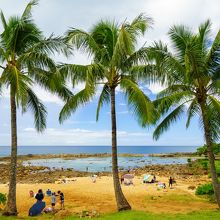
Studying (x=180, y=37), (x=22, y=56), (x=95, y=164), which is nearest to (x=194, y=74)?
(x=180, y=37)

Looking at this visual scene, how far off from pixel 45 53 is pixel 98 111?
4.26 m

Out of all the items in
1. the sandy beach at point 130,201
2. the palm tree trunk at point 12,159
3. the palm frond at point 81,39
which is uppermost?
the palm frond at point 81,39

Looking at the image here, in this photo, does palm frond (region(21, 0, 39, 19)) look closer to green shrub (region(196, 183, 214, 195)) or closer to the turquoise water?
green shrub (region(196, 183, 214, 195))

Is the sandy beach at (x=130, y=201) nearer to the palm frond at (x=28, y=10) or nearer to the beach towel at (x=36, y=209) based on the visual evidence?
the beach towel at (x=36, y=209)

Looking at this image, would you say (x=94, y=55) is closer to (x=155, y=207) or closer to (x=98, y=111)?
(x=98, y=111)

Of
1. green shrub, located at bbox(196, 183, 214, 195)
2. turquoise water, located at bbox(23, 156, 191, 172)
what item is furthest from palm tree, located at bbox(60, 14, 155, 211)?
turquoise water, located at bbox(23, 156, 191, 172)

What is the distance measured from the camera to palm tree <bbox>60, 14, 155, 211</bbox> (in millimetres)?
15594

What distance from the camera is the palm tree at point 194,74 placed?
15.8m

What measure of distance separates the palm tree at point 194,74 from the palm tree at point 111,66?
1426 mm

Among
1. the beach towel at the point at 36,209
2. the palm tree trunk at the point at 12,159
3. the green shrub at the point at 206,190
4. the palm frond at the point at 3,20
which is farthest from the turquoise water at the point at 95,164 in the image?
the palm frond at the point at 3,20

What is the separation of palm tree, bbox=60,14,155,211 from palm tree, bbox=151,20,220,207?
4.68 feet

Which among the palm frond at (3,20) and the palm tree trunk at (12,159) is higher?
the palm frond at (3,20)

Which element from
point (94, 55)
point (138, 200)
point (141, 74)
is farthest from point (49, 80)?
point (138, 200)

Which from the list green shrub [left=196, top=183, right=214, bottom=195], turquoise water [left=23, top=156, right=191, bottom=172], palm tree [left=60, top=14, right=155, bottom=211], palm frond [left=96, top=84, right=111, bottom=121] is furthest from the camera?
turquoise water [left=23, top=156, right=191, bottom=172]
